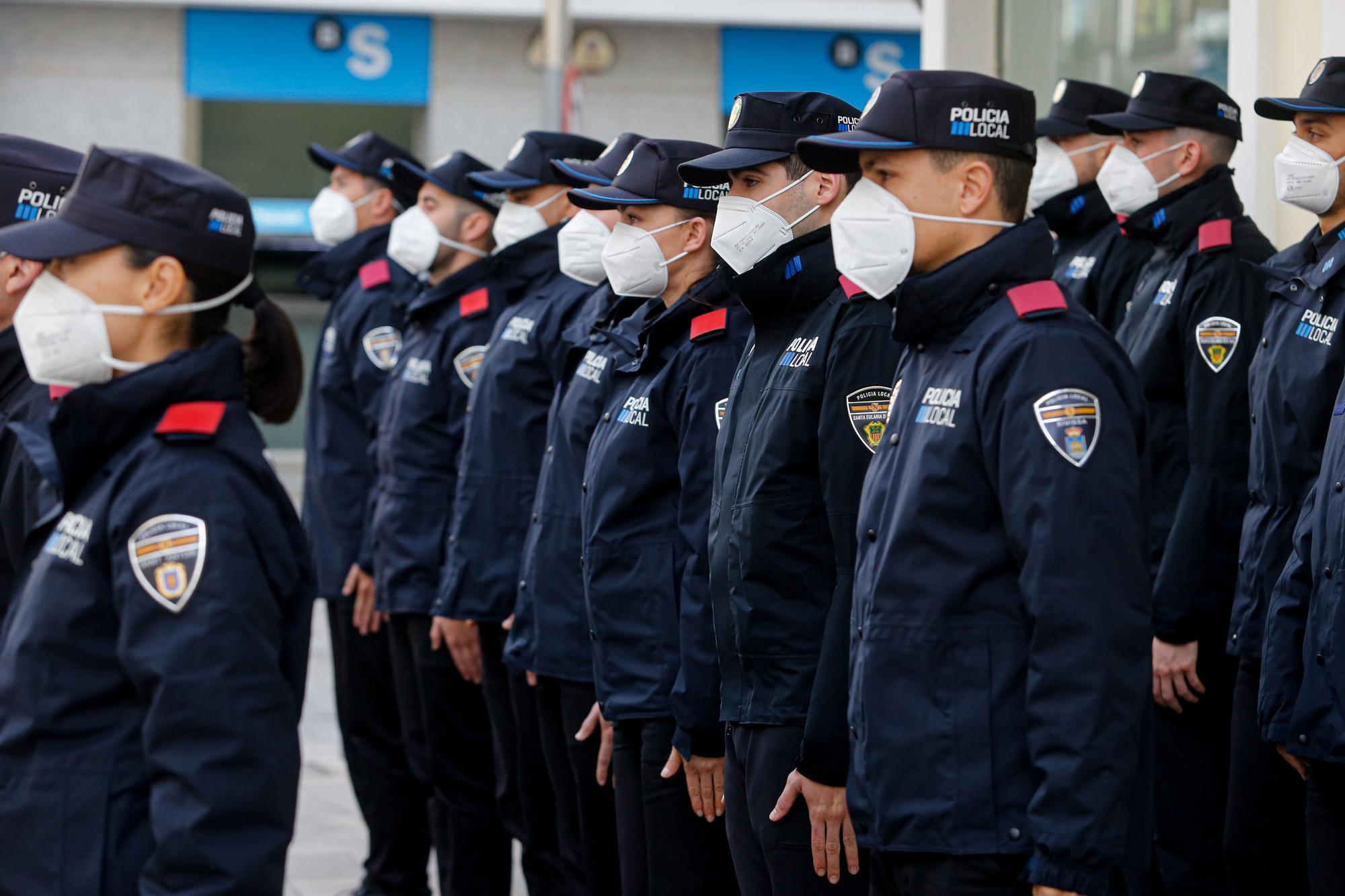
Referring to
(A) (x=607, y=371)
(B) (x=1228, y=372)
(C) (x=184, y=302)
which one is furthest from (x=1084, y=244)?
(C) (x=184, y=302)

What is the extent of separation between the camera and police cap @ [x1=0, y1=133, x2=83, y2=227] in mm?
4074

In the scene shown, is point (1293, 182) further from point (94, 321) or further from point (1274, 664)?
point (94, 321)

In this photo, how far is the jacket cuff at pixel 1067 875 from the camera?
2.96m

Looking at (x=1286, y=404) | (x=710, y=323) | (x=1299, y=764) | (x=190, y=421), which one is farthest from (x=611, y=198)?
(x=1299, y=764)

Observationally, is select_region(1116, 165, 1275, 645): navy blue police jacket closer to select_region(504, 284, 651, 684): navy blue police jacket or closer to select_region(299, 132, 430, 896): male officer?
select_region(504, 284, 651, 684): navy blue police jacket

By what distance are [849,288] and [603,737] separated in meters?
1.64

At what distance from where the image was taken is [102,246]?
3.06 m

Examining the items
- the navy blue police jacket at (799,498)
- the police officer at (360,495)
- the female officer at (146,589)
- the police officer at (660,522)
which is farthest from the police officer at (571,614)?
the female officer at (146,589)

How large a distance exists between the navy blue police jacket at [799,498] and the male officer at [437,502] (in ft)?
8.19

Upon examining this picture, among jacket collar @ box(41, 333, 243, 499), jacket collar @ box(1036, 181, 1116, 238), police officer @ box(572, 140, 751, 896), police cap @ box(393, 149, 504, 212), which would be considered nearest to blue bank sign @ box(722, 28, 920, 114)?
police cap @ box(393, 149, 504, 212)

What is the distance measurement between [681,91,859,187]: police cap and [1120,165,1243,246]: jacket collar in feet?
4.94

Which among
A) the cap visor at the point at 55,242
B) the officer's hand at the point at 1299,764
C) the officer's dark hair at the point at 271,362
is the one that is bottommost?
the officer's hand at the point at 1299,764

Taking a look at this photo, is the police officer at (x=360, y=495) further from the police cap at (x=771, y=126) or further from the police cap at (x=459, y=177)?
the police cap at (x=771, y=126)

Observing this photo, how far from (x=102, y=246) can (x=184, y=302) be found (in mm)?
164
